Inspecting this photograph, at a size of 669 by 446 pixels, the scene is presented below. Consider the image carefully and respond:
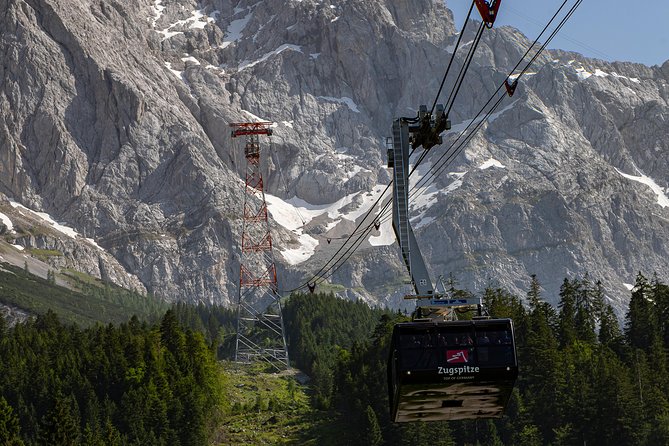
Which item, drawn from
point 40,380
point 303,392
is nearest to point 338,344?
point 303,392

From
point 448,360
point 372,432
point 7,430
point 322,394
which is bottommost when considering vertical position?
point 372,432

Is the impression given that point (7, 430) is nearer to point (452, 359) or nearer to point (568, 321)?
point (452, 359)

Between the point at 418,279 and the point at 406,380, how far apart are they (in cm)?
640

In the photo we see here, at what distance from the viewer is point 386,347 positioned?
124438 millimetres

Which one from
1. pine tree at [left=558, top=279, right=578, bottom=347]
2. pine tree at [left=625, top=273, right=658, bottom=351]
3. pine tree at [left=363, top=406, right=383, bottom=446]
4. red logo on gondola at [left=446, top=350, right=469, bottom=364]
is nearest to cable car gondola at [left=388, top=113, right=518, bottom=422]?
red logo on gondola at [left=446, top=350, right=469, bottom=364]

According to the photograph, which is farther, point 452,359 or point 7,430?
point 7,430

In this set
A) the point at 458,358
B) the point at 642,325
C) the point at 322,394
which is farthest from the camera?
the point at 322,394

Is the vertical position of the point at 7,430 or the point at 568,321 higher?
the point at 568,321

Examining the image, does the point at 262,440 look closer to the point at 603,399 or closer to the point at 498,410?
the point at 603,399

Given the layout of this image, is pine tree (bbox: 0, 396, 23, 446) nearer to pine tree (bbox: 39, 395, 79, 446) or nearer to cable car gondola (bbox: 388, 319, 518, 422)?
pine tree (bbox: 39, 395, 79, 446)

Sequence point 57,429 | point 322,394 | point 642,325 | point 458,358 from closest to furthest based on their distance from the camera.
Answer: point 458,358, point 57,429, point 642,325, point 322,394

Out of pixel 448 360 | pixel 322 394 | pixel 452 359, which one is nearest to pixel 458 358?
pixel 452 359

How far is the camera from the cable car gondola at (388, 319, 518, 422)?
44.8 meters

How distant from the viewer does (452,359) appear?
147 ft
